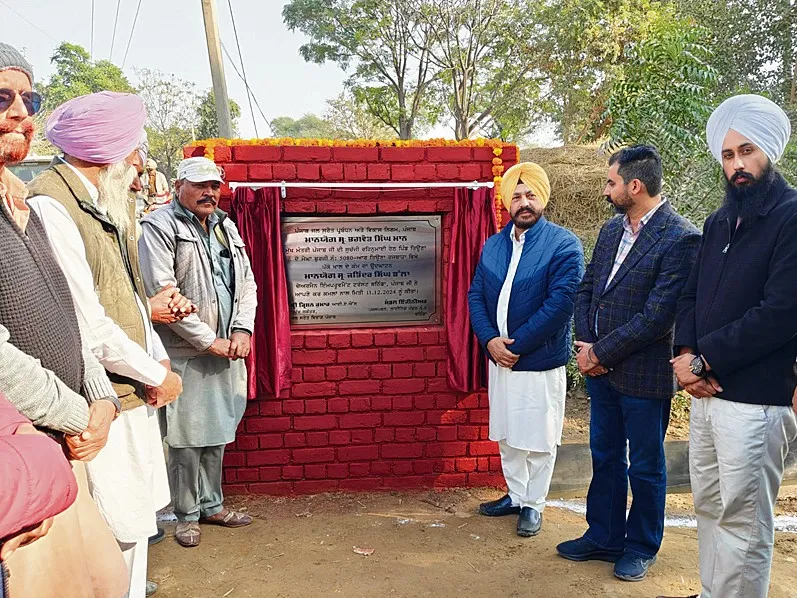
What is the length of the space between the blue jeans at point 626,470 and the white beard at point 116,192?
239cm

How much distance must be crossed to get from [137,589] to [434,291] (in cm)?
250

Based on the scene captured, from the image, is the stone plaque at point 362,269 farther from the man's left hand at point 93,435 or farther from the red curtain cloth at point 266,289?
the man's left hand at point 93,435

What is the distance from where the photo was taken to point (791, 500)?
4277 millimetres

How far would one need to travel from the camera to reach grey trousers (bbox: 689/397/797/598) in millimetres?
2322

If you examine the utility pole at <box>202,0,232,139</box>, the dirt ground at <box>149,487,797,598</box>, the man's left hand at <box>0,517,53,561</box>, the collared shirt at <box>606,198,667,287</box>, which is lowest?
the dirt ground at <box>149,487,797,598</box>

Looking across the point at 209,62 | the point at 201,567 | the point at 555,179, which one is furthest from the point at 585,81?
the point at 201,567

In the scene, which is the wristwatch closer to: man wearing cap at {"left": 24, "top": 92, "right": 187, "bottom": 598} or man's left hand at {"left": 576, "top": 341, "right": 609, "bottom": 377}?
man's left hand at {"left": 576, "top": 341, "right": 609, "bottom": 377}

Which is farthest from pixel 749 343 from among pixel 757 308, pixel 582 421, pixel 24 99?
pixel 582 421

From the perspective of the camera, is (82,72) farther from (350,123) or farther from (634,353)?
(634,353)

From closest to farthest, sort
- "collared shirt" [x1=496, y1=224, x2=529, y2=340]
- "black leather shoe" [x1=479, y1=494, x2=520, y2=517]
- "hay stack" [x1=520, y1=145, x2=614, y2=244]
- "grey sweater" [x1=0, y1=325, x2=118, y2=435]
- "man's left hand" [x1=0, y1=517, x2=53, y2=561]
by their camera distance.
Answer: "man's left hand" [x1=0, y1=517, x2=53, y2=561]
"grey sweater" [x1=0, y1=325, x2=118, y2=435]
"collared shirt" [x1=496, y1=224, x2=529, y2=340]
"black leather shoe" [x1=479, y1=494, x2=520, y2=517]
"hay stack" [x1=520, y1=145, x2=614, y2=244]

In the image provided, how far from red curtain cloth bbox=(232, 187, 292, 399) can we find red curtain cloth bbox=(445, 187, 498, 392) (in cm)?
108

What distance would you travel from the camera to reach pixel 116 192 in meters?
2.44

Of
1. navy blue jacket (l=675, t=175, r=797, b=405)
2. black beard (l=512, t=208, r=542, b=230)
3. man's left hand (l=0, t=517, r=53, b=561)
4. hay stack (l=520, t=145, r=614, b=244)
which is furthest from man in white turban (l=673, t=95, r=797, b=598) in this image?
hay stack (l=520, t=145, r=614, b=244)

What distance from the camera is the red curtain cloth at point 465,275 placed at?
4.09 metres
